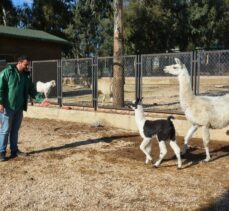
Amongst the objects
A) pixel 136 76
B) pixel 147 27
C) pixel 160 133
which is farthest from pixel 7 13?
pixel 160 133

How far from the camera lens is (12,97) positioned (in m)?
8.66

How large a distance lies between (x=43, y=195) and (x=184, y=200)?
207 cm

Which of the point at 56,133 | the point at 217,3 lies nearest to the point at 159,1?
the point at 217,3

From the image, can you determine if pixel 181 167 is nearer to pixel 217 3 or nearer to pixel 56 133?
pixel 56 133

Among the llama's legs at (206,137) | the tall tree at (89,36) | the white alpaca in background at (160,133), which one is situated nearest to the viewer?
the white alpaca in background at (160,133)

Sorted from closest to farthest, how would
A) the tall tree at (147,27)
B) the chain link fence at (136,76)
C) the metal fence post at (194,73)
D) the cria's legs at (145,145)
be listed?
the cria's legs at (145,145) < the metal fence post at (194,73) < the chain link fence at (136,76) < the tall tree at (147,27)

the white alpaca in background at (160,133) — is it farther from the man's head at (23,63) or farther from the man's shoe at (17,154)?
the man's shoe at (17,154)

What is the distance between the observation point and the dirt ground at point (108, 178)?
→ 6074 millimetres

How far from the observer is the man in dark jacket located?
8648mm

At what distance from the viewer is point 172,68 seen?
28.1 ft

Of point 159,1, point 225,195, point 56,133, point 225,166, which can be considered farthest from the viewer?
point 159,1

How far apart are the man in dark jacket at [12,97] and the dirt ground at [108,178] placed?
0.58 meters

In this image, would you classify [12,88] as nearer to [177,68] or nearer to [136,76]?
[177,68]

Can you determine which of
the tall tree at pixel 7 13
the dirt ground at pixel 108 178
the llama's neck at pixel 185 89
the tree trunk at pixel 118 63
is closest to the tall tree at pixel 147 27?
the tall tree at pixel 7 13
